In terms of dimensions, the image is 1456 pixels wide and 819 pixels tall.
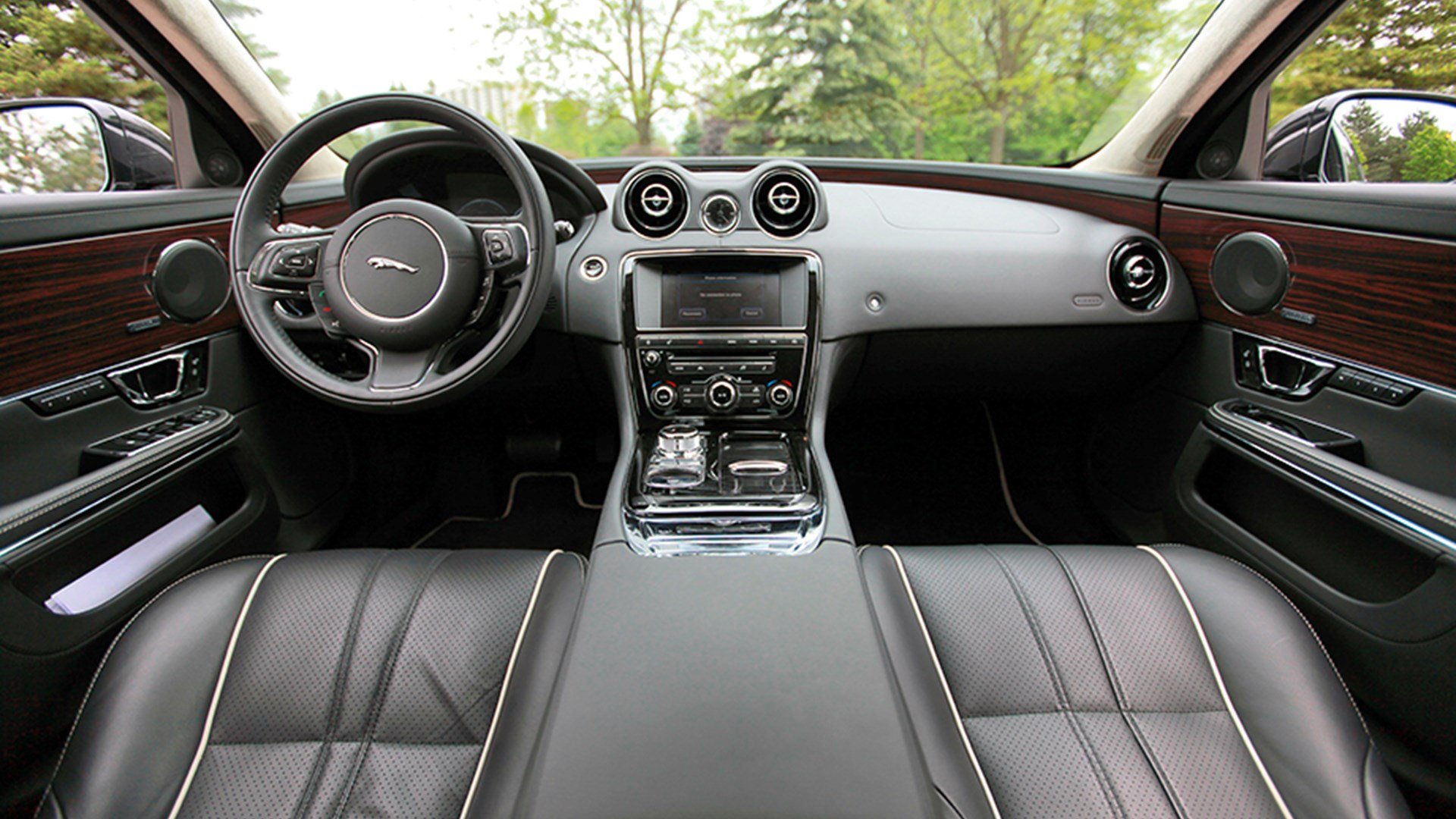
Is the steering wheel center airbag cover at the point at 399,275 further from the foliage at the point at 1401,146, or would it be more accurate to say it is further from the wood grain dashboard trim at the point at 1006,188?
the foliage at the point at 1401,146

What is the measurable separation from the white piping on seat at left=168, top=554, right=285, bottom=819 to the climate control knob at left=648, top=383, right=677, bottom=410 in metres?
0.83

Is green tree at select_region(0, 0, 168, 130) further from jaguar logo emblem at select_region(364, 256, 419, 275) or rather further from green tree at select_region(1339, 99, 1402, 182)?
green tree at select_region(1339, 99, 1402, 182)

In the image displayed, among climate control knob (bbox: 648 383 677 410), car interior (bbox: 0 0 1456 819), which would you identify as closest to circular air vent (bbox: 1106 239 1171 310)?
car interior (bbox: 0 0 1456 819)

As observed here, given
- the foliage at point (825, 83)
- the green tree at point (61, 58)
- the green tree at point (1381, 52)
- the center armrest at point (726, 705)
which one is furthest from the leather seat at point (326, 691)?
the green tree at point (1381, 52)

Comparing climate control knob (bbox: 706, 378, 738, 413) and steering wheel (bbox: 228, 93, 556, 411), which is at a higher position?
steering wheel (bbox: 228, 93, 556, 411)

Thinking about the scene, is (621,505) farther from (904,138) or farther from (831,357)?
(904,138)

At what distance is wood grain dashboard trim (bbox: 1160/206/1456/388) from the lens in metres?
1.16

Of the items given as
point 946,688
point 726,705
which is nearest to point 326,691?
point 726,705

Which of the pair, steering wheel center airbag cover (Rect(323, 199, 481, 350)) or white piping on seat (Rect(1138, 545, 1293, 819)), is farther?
steering wheel center airbag cover (Rect(323, 199, 481, 350))

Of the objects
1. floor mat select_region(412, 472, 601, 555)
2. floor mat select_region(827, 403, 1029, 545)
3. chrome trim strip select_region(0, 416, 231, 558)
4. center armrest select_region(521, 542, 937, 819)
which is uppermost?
chrome trim strip select_region(0, 416, 231, 558)

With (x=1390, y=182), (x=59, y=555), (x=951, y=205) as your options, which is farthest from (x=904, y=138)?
(x=59, y=555)

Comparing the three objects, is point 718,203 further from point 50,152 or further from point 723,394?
point 50,152

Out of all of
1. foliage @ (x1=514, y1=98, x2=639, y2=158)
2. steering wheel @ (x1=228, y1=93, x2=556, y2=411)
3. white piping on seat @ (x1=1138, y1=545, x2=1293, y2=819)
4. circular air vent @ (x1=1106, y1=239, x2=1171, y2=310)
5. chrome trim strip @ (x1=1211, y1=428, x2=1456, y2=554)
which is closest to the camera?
white piping on seat @ (x1=1138, y1=545, x2=1293, y2=819)

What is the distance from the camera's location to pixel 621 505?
133 cm
